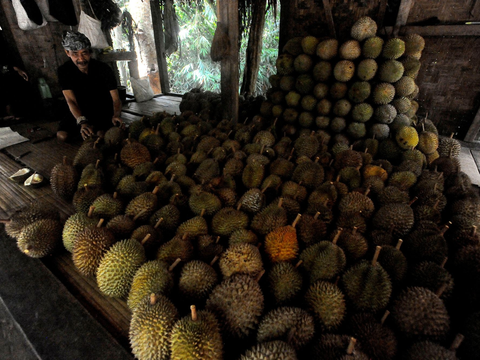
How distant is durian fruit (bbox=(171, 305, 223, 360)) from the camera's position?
3.57ft

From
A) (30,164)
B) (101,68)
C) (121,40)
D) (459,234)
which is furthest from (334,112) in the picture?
(121,40)

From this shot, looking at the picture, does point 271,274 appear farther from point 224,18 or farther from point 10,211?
point 224,18

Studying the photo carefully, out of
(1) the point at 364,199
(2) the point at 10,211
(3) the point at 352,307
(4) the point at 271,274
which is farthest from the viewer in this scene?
(2) the point at 10,211

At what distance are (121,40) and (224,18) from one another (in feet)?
46.5

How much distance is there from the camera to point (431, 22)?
393 cm

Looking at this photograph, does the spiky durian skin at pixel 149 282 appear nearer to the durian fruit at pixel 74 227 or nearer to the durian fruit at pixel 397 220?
the durian fruit at pixel 74 227

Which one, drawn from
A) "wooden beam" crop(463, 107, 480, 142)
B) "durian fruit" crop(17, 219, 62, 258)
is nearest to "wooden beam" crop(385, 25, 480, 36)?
"wooden beam" crop(463, 107, 480, 142)

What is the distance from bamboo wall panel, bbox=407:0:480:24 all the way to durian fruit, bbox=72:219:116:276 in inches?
201

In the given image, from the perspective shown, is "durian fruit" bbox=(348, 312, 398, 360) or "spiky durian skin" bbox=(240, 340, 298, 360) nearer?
"spiky durian skin" bbox=(240, 340, 298, 360)

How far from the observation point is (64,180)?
7.59 ft

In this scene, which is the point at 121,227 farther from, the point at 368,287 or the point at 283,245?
the point at 368,287

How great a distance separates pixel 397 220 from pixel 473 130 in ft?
12.5

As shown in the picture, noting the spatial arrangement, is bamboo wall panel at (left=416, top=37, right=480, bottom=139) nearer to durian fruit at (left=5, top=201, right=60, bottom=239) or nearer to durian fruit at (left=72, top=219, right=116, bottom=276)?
durian fruit at (left=72, top=219, right=116, bottom=276)

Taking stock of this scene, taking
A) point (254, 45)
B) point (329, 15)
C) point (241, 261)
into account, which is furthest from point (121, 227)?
point (254, 45)
